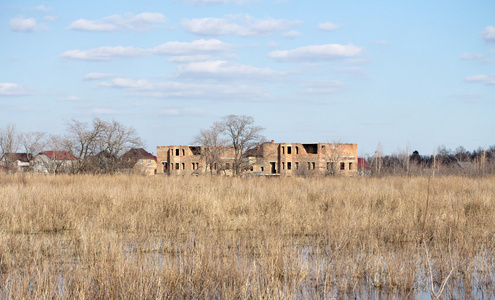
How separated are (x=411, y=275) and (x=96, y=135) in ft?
131

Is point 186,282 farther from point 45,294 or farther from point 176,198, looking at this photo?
point 176,198

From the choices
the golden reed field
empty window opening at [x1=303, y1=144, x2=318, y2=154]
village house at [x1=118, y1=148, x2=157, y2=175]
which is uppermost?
empty window opening at [x1=303, y1=144, x2=318, y2=154]

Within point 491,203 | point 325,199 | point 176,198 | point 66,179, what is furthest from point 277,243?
point 66,179

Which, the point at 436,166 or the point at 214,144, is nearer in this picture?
the point at 436,166

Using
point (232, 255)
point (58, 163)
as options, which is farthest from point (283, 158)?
point (232, 255)

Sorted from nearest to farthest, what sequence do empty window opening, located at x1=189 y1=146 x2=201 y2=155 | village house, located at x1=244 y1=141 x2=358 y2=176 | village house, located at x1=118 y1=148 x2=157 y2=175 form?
1. village house, located at x1=118 y1=148 x2=157 y2=175
2. village house, located at x1=244 y1=141 x2=358 y2=176
3. empty window opening, located at x1=189 y1=146 x2=201 y2=155

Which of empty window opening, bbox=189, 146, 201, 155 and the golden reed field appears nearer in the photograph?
the golden reed field

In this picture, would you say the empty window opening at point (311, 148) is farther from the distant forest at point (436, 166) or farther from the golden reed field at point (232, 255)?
the golden reed field at point (232, 255)

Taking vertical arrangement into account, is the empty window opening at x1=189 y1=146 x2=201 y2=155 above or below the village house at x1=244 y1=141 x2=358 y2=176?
above

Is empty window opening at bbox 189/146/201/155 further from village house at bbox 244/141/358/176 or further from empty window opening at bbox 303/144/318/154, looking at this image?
empty window opening at bbox 303/144/318/154

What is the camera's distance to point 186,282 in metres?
4.70

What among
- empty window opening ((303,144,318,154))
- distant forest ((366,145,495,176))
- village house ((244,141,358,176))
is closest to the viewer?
distant forest ((366,145,495,176))

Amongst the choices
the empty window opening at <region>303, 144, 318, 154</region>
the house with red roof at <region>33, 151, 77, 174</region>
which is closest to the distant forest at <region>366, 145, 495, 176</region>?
the empty window opening at <region>303, 144, 318, 154</region>

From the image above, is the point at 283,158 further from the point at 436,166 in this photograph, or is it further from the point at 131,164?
the point at 436,166
